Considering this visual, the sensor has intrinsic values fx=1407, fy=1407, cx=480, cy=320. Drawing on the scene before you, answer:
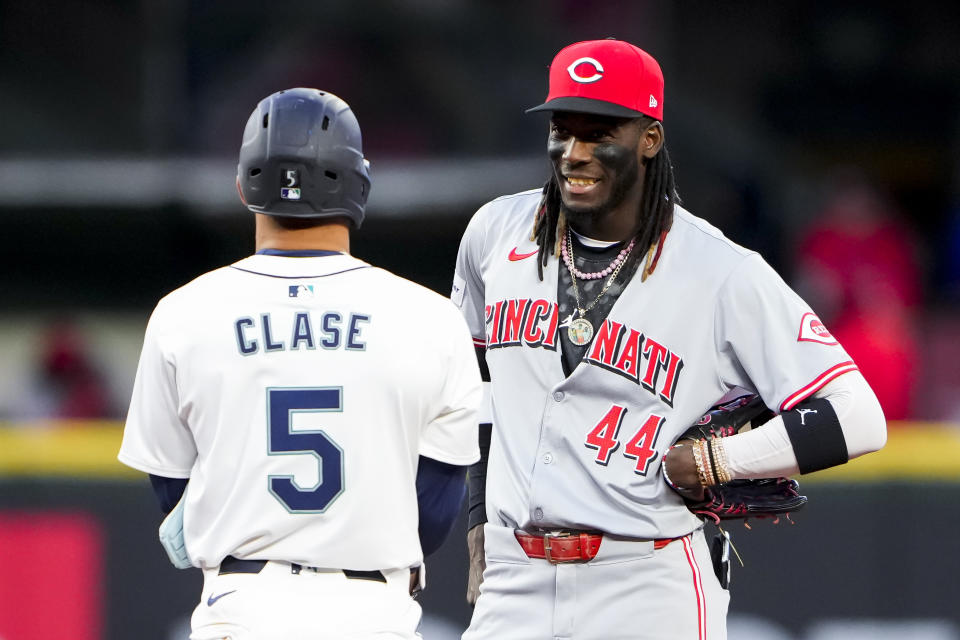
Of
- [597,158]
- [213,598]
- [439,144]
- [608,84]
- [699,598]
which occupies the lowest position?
[699,598]

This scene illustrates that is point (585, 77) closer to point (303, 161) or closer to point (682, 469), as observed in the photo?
point (303, 161)

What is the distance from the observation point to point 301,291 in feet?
8.87

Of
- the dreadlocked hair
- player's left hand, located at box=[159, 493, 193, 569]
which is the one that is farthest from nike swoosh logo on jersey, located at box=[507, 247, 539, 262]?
player's left hand, located at box=[159, 493, 193, 569]

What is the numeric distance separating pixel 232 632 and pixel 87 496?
9.32ft

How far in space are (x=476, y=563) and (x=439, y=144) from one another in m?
7.23

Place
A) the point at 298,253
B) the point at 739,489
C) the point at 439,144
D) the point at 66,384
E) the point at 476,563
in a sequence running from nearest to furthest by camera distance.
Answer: the point at 298,253 → the point at 739,489 → the point at 476,563 → the point at 66,384 → the point at 439,144

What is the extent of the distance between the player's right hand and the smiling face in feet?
2.89

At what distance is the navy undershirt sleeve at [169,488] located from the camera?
2840mm

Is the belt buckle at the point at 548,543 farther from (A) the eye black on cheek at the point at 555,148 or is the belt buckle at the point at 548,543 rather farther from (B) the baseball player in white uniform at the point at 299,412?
(A) the eye black on cheek at the point at 555,148

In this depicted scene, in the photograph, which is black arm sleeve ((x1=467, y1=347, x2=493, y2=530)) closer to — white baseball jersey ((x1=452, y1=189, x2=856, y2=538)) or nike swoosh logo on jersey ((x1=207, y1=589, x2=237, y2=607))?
white baseball jersey ((x1=452, y1=189, x2=856, y2=538))

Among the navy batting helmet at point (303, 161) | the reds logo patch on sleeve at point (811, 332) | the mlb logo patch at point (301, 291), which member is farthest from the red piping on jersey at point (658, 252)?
the mlb logo patch at point (301, 291)

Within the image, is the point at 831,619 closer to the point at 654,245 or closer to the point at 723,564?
the point at 723,564

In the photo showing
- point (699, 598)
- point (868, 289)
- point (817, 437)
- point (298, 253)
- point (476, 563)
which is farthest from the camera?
point (868, 289)

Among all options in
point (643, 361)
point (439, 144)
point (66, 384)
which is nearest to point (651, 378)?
point (643, 361)
